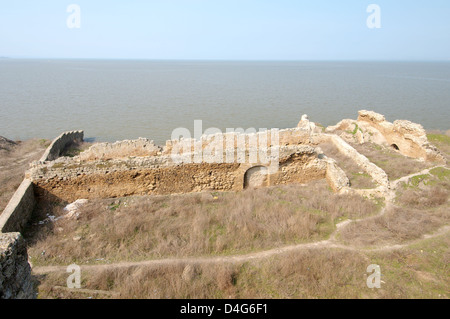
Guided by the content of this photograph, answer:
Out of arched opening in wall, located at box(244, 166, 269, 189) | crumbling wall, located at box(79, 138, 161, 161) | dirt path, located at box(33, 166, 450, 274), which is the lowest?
dirt path, located at box(33, 166, 450, 274)

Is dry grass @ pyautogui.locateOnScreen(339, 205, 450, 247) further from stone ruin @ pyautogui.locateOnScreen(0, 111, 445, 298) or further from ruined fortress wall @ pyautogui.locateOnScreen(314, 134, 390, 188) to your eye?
ruined fortress wall @ pyautogui.locateOnScreen(314, 134, 390, 188)

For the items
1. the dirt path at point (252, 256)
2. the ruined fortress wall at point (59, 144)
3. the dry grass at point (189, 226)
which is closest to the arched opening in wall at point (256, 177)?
the dry grass at point (189, 226)

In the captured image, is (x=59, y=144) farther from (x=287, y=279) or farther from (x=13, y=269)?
(x=287, y=279)

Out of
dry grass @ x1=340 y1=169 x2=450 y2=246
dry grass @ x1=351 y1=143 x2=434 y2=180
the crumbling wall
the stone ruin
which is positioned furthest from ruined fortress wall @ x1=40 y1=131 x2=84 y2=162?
dry grass @ x1=351 y1=143 x2=434 y2=180

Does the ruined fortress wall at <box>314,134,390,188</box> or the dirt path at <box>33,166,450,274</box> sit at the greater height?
the ruined fortress wall at <box>314,134,390,188</box>
